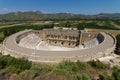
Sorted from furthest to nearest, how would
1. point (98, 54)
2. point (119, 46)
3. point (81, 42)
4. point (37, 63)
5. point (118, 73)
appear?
point (81, 42), point (119, 46), point (98, 54), point (37, 63), point (118, 73)

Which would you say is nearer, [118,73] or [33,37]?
[118,73]

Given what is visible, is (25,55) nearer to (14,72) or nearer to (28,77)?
(14,72)

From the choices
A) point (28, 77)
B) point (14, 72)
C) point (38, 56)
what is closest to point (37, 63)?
point (38, 56)

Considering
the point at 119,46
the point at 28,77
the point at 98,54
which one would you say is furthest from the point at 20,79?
the point at 119,46

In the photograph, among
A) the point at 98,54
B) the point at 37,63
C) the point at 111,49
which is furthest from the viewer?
the point at 111,49

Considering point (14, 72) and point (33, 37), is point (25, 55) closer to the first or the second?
point (14, 72)

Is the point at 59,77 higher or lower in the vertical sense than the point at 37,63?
higher
